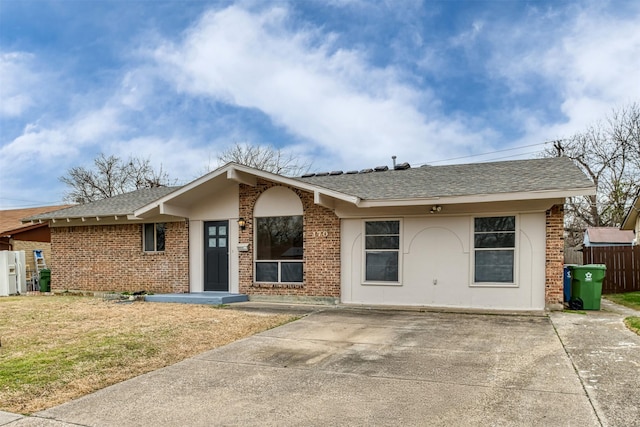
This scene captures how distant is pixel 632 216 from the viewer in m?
18.2

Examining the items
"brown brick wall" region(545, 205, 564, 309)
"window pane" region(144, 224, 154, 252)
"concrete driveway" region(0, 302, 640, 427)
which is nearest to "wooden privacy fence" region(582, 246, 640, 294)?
"brown brick wall" region(545, 205, 564, 309)

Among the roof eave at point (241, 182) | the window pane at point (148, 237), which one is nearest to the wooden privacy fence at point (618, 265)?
the roof eave at point (241, 182)

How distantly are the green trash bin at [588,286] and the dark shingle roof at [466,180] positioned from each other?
6.88 ft

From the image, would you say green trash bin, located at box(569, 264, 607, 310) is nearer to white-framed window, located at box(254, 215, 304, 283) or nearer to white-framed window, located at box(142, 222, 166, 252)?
white-framed window, located at box(254, 215, 304, 283)

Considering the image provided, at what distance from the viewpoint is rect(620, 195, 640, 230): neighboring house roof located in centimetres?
1641

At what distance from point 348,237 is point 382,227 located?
2.84 feet

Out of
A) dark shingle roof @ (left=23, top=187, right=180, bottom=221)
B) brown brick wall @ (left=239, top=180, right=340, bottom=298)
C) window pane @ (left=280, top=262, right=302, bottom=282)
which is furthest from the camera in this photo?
dark shingle roof @ (left=23, top=187, right=180, bottom=221)

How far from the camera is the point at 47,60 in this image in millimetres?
14391

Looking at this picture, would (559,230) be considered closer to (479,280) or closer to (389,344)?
(479,280)

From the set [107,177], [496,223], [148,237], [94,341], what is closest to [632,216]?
[496,223]

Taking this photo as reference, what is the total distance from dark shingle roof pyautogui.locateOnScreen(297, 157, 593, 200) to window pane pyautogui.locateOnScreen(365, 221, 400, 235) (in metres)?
0.74

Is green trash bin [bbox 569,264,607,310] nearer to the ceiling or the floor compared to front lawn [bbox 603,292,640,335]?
nearer to the ceiling

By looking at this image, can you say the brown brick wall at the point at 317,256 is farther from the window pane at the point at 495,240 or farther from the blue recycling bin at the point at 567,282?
the blue recycling bin at the point at 567,282

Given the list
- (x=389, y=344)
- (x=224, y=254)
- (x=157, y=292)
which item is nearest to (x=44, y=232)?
(x=157, y=292)
